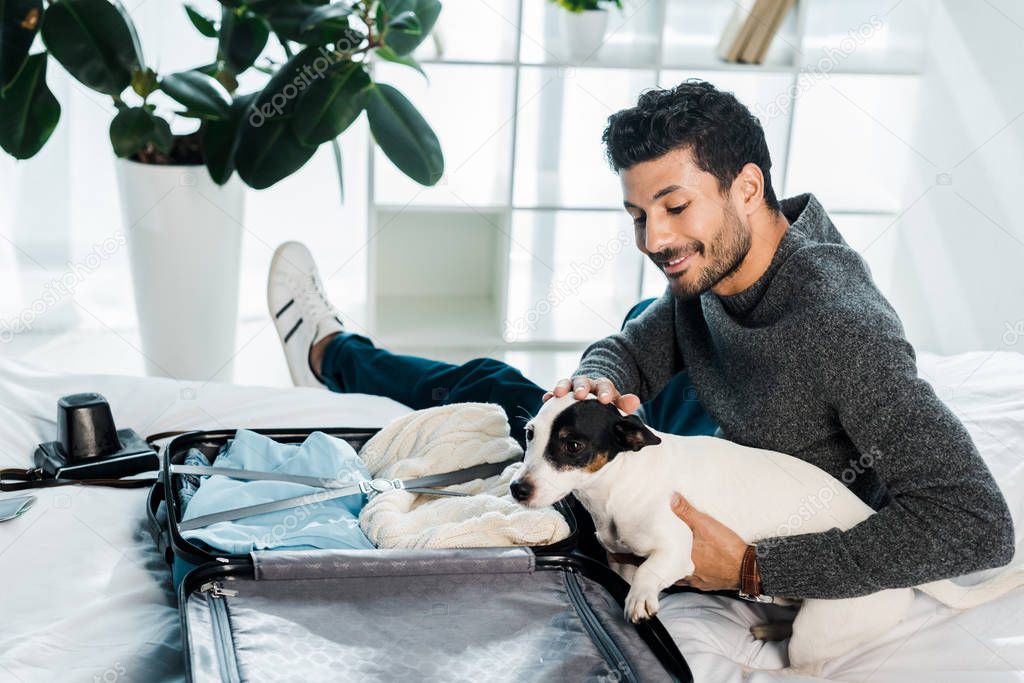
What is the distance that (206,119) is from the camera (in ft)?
9.08

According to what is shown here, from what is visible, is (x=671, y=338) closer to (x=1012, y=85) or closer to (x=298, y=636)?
(x=298, y=636)

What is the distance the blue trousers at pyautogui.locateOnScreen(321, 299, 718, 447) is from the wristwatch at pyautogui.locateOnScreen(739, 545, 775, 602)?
0.36m

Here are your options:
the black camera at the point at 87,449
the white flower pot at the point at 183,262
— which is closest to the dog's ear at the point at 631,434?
the black camera at the point at 87,449

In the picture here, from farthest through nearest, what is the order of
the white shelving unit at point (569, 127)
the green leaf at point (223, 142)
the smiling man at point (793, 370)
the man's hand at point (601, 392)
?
1. the white shelving unit at point (569, 127)
2. the green leaf at point (223, 142)
3. the man's hand at point (601, 392)
4. the smiling man at point (793, 370)

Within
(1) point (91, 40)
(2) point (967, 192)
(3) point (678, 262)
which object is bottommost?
(3) point (678, 262)

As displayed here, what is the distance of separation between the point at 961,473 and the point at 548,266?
2.33m

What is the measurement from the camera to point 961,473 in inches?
48.8

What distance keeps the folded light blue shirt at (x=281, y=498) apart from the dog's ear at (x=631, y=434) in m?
0.35

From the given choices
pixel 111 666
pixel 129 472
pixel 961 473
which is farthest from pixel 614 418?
pixel 129 472

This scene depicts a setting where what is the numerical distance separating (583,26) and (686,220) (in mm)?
1878

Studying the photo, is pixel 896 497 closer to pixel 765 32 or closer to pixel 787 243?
pixel 787 243

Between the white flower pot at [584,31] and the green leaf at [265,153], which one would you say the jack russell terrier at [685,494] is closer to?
the green leaf at [265,153]

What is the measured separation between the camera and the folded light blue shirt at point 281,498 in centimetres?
128

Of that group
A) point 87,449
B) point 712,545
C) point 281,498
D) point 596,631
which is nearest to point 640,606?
point 596,631
